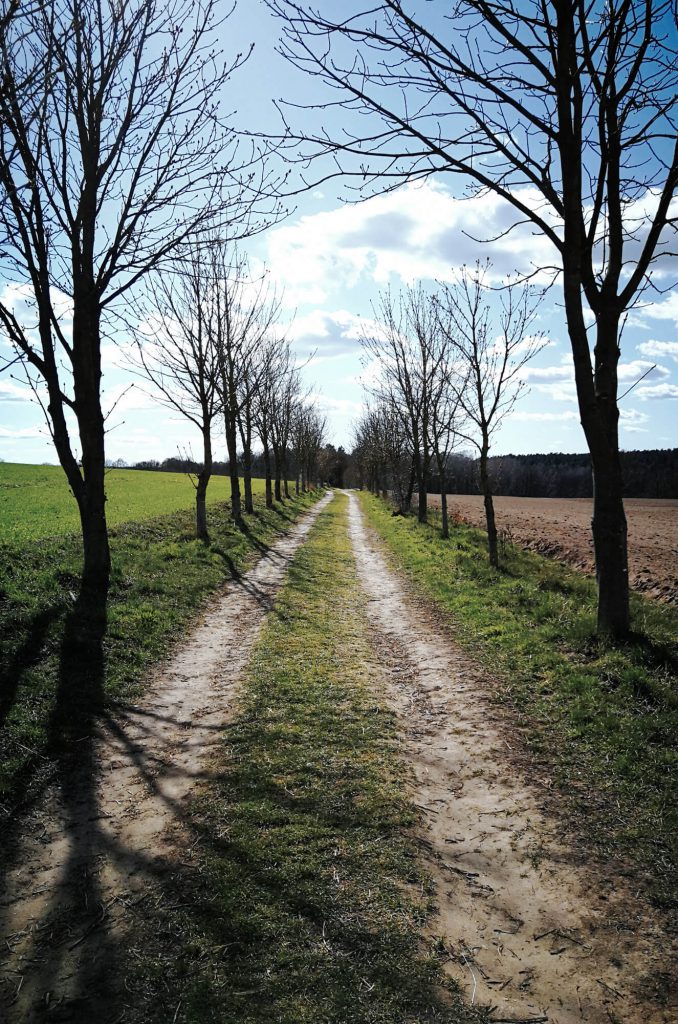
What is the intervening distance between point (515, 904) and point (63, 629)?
647 centimetres

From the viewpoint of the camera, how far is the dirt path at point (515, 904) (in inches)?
112

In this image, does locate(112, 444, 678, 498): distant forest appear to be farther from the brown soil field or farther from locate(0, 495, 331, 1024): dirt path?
locate(0, 495, 331, 1024): dirt path

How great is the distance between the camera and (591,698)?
5.96m

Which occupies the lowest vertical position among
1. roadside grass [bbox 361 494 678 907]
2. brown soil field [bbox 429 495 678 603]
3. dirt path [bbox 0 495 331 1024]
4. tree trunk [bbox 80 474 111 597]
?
dirt path [bbox 0 495 331 1024]

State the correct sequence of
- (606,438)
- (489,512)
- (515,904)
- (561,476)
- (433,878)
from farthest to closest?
(561,476)
(489,512)
(606,438)
(433,878)
(515,904)

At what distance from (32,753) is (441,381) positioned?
62.0 ft

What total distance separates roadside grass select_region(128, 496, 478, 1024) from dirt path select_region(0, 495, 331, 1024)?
19cm

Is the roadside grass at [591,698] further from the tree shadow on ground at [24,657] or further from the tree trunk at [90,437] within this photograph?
the tree trunk at [90,437]

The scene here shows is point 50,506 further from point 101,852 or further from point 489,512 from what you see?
point 101,852

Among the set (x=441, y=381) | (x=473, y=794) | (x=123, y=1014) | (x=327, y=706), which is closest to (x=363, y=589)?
(x=327, y=706)

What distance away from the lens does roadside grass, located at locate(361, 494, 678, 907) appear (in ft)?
13.6

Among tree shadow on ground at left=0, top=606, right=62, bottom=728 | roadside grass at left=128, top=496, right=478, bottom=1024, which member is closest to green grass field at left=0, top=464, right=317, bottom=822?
tree shadow on ground at left=0, top=606, right=62, bottom=728

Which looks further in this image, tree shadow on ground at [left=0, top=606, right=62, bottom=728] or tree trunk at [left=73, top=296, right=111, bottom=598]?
tree trunk at [left=73, top=296, right=111, bottom=598]

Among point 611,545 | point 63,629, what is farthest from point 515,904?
point 63,629
